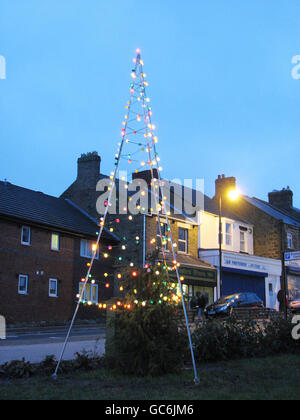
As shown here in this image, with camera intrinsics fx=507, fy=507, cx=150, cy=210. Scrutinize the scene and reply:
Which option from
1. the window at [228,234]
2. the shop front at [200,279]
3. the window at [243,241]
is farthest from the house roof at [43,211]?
the window at [243,241]

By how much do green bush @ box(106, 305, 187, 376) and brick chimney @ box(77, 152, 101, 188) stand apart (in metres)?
26.9

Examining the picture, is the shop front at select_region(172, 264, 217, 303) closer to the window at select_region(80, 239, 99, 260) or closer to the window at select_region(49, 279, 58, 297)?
the window at select_region(80, 239, 99, 260)

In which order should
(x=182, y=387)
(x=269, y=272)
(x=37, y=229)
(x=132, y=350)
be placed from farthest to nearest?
(x=269, y=272) → (x=37, y=229) → (x=132, y=350) → (x=182, y=387)

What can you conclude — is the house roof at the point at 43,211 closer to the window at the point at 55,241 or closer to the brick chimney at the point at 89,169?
the window at the point at 55,241

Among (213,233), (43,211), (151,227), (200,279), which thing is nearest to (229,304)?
(200,279)

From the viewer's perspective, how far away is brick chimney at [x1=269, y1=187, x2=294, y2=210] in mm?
49750

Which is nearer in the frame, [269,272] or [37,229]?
[37,229]

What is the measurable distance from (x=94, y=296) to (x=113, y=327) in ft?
73.4

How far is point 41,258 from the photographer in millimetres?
28203

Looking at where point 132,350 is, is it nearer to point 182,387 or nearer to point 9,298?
point 182,387

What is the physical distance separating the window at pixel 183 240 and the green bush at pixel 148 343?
2635 centimetres

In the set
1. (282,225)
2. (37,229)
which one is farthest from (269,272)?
(37,229)

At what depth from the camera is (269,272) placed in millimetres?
Result: 41562

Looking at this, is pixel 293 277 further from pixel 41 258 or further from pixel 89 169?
pixel 41 258
